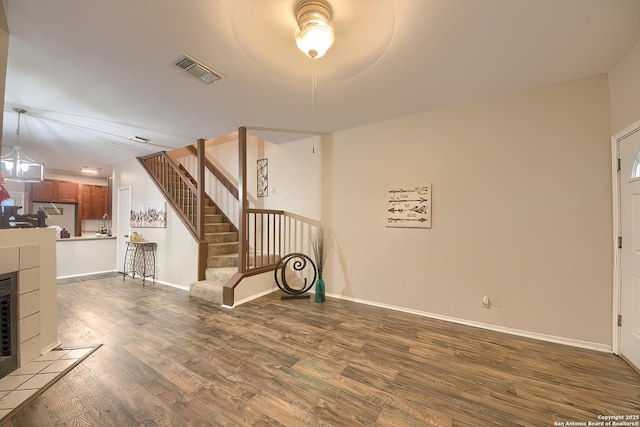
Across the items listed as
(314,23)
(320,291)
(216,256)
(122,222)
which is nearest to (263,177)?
(216,256)

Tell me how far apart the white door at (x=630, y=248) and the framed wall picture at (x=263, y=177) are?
4.45 meters

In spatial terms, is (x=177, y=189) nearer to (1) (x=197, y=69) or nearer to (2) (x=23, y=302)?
(2) (x=23, y=302)

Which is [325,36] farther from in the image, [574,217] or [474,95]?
[574,217]

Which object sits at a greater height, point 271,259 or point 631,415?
point 271,259

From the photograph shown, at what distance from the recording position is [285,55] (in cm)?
199

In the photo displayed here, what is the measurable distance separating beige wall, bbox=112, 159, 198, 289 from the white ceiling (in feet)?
6.32

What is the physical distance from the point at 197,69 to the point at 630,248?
416 centimetres

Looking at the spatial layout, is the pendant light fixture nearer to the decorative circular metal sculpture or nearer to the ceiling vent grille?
the ceiling vent grille

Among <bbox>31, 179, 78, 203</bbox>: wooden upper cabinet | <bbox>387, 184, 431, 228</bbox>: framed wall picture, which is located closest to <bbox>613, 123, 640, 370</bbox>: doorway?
<bbox>387, 184, 431, 228</bbox>: framed wall picture

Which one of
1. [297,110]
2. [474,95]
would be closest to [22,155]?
[297,110]

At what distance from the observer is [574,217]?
233 centimetres

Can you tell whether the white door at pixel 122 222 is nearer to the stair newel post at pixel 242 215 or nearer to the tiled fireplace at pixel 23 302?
the stair newel post at pixel 242 215

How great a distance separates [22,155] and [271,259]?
5.35 m

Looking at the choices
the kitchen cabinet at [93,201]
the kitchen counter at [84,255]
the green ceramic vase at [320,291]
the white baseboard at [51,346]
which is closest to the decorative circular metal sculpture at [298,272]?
the green ceramic vase at [320,291]
